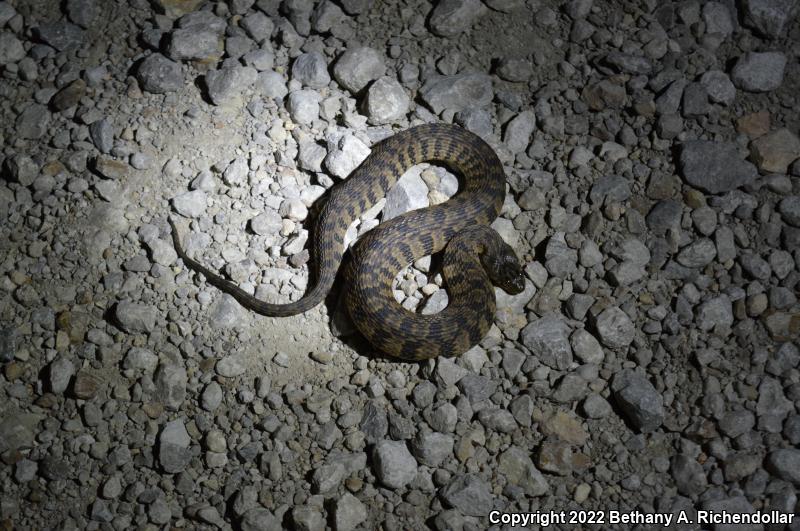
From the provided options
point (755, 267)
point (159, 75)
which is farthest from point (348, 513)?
point (159, 75)

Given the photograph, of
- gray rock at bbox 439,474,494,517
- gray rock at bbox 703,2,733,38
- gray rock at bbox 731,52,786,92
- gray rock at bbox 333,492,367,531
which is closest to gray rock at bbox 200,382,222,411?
gray rock at bbox 333,492,367,531

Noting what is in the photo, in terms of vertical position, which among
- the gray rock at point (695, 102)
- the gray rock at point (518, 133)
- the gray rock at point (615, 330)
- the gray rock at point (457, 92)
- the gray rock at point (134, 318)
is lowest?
the gray rock at point (134, 318)

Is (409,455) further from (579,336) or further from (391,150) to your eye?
(391,150)

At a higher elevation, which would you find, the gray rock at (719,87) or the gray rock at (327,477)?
the gray rock at (719,87)

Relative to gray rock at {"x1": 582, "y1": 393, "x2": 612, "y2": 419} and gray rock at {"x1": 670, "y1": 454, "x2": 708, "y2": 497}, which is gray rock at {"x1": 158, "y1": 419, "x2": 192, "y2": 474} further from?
gray rock at {"x1": 670, "y1": 454, "x2": 708, "y2": 497}

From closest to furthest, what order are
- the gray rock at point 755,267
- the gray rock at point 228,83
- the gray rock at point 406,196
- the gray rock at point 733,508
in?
the gray rock at point 733,508 → the gray rock at point 755,267 → the gray rock at point 406,196 → the gray rock at point 228,83

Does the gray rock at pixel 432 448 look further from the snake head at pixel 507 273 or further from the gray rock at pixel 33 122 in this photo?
the gray rock at pixel 33 122

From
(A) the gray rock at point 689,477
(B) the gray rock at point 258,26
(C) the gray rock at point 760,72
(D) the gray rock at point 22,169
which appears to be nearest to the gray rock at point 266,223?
(B) the gray rock at point 258,26
